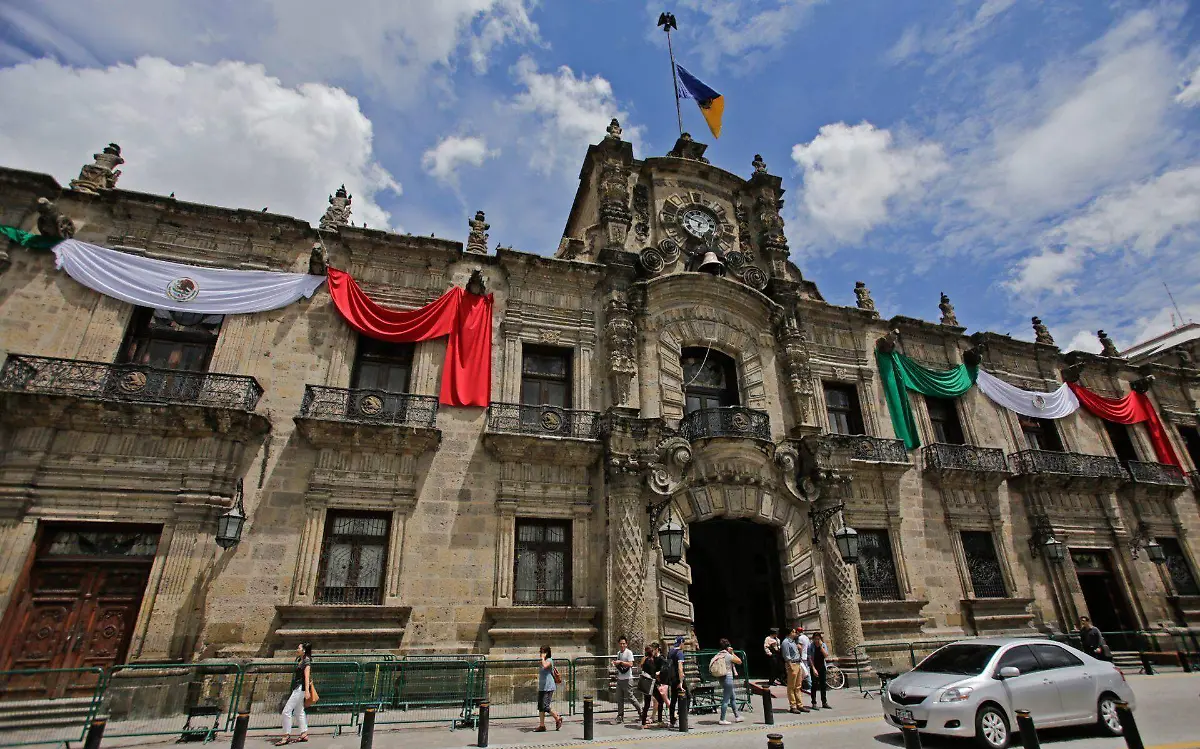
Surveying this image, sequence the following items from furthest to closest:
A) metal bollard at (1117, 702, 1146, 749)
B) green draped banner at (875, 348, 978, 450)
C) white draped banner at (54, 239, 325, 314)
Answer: green draped banner at (875, 348, 978, 450)
white draped banner at (54, 239, 325, 314)
metal bollard at (1117, 702, 1146, 749)

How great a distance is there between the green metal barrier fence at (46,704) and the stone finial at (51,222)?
909 centimetres

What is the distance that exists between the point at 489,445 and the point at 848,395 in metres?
11.5

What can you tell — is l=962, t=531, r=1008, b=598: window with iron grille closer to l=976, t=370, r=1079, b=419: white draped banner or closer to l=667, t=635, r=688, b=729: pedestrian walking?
l=976, t=370, r=1079, b=419: white draped banner

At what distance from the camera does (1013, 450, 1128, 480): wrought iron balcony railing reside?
60.7 ft

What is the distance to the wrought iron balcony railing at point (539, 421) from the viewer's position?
14344 millimetres

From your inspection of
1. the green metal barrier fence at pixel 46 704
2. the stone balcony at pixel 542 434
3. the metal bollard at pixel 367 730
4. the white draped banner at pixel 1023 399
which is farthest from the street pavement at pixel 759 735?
the white draped banner at pixel 1023 399

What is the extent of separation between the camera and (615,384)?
15234 millimetres

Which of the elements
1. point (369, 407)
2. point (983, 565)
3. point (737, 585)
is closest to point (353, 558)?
point (369, 407)

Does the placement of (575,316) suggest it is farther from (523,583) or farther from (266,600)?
(266,600)

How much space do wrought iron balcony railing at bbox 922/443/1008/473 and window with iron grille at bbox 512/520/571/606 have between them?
1136cm

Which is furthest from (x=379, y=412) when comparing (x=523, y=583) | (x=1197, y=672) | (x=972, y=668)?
(x=1197, y=672)

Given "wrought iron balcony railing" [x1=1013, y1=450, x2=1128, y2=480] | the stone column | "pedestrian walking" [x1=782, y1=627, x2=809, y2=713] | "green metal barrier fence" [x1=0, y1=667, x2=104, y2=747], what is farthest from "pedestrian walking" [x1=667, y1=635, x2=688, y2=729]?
"wrought iron balcony railing" [x1=1013, y1=450, x2=1128, y2=480]

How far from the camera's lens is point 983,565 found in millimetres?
17266

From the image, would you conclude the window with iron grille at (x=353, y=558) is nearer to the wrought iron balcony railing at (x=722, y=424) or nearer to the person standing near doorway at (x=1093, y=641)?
the wrought iron balcony railing at (x=722, y=424)
